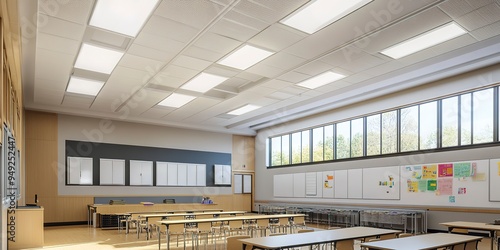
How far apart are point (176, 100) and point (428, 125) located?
775 cm

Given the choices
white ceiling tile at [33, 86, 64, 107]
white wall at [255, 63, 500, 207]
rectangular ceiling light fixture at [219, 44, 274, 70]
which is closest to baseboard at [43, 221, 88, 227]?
white ceiling tile at [33, 86, 64, 107]

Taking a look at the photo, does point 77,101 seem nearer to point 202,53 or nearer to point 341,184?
point 202,53

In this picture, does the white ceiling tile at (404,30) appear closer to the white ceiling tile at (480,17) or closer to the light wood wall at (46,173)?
the white ceiling tile at (480,17)

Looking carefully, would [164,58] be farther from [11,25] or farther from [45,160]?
[45,160]

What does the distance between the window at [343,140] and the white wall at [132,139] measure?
5725mm

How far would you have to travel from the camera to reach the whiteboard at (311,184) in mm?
14242

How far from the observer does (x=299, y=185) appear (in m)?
15.0

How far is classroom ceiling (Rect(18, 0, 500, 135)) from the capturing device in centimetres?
550

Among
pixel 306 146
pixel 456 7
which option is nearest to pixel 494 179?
pixel 456 7

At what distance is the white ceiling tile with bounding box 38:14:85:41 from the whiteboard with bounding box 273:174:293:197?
11075 mm

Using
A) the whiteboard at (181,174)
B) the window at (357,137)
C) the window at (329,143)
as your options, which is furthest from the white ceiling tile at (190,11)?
the whiteboard at (181,174)

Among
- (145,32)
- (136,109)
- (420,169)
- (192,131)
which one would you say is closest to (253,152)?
(192,131)

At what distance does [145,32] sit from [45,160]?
8806 millimetres

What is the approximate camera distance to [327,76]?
8.98 metres
